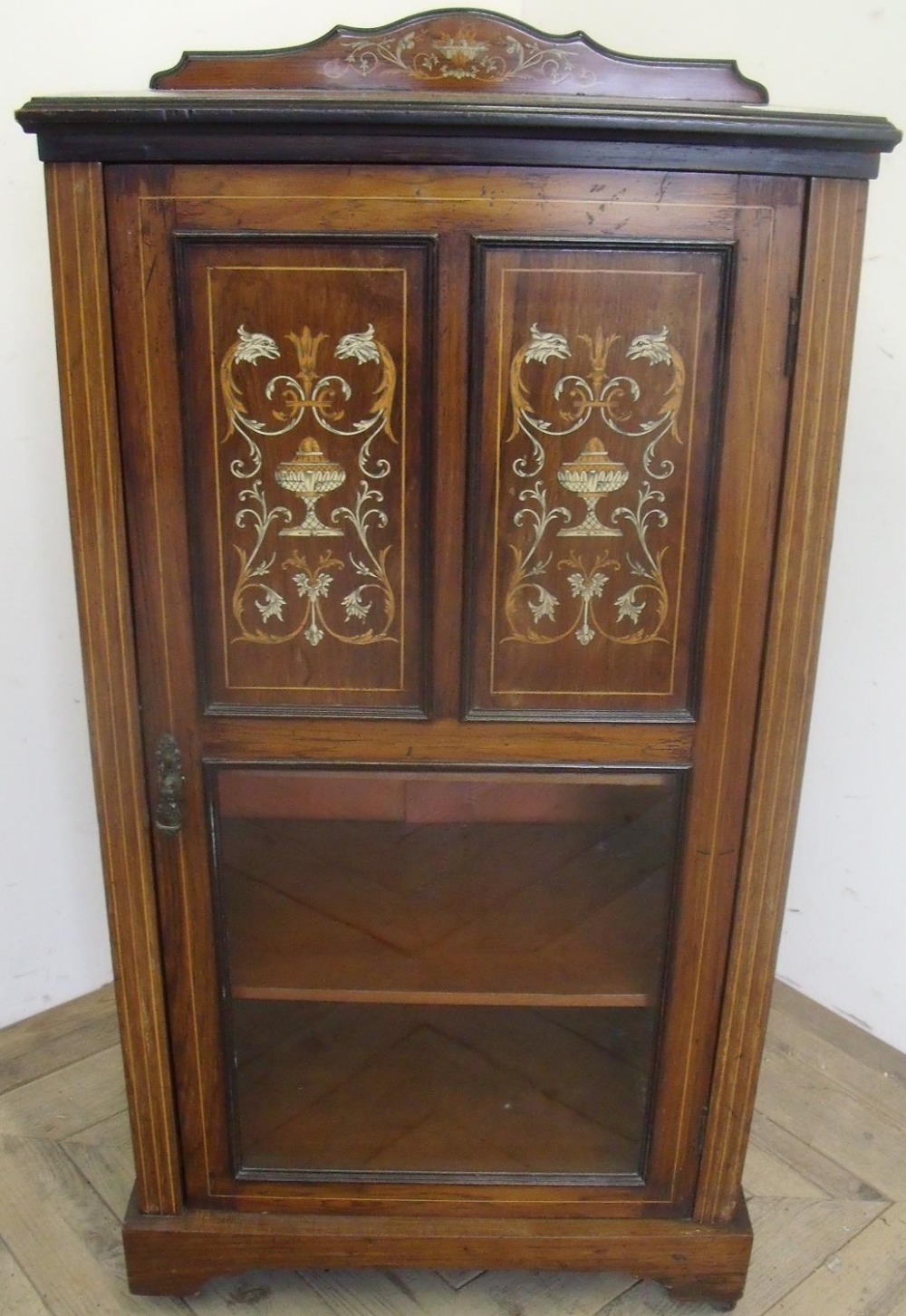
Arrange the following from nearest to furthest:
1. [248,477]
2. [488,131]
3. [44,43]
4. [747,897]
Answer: [488,131]
[248,477]
[747,897]
[44,43]

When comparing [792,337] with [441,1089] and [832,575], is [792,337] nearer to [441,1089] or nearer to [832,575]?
[832,575]

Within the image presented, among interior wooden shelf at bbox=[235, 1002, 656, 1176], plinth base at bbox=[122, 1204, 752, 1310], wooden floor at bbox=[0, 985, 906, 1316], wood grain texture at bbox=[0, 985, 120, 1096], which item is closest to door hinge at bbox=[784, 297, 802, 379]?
interior wooden shelf at bbox=[235, 1002, 656, 1176]

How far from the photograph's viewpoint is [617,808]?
1.26m

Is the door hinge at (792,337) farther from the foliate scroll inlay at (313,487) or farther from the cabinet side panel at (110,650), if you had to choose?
the cabinet side panel at (110,650)

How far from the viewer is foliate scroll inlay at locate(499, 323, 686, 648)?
97 cm

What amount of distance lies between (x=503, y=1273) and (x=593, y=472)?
0.99 m

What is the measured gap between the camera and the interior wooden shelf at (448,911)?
3.98ft

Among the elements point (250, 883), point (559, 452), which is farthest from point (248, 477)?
point (250, 883)

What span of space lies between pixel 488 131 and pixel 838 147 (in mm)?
287

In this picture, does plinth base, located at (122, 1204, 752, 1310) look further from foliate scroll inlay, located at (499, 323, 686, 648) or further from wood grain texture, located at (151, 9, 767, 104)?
wood grain texture, located at (151, 9, 767, 104)

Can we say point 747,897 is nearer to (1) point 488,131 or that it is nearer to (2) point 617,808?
(2) point 617,808

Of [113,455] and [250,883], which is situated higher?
[113,455]

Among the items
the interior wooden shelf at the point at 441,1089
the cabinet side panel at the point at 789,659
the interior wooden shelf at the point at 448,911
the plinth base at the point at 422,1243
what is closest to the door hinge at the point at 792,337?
the cabinet side panel at the point at 789,659

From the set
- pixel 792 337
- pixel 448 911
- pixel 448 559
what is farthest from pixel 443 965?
pixel 792 337
